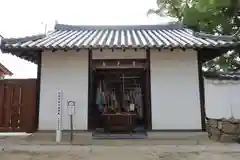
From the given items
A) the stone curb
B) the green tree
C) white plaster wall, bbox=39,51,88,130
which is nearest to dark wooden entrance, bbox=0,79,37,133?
white plaster wall, bbox=39,51,88,130

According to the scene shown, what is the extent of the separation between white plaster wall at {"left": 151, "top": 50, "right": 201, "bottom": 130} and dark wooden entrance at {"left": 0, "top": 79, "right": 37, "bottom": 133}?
393 cm

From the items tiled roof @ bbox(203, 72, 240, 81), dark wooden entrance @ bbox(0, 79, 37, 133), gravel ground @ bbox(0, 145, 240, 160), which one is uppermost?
tiled roof @ bbox(203, 72, 240, 81)

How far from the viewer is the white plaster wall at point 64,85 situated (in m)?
9.47

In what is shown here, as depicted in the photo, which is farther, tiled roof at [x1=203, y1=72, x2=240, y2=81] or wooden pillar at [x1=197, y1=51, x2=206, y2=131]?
tiled roof at [x1=203, y1=72, x2=240, y2=81]

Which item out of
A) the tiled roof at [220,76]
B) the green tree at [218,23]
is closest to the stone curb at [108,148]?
the tiled roof at [220,76]

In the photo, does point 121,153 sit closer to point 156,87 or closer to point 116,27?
point 156,87

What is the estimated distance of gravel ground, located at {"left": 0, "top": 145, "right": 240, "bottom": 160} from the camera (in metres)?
6.46

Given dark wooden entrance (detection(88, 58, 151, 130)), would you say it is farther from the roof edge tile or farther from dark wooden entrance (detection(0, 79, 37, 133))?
the roof edge tile

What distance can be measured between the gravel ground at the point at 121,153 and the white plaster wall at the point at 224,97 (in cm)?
241

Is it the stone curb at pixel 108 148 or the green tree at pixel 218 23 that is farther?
the green tree at pixel 218 23

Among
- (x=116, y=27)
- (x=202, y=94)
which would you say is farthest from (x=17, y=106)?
(x=116, y=27)

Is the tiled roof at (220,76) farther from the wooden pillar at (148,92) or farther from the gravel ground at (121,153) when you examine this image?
the gravel ground at (121,153)

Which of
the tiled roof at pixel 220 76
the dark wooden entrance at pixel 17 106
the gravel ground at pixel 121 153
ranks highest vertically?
the tiled roof at pixel 220 76

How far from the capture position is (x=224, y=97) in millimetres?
9742
